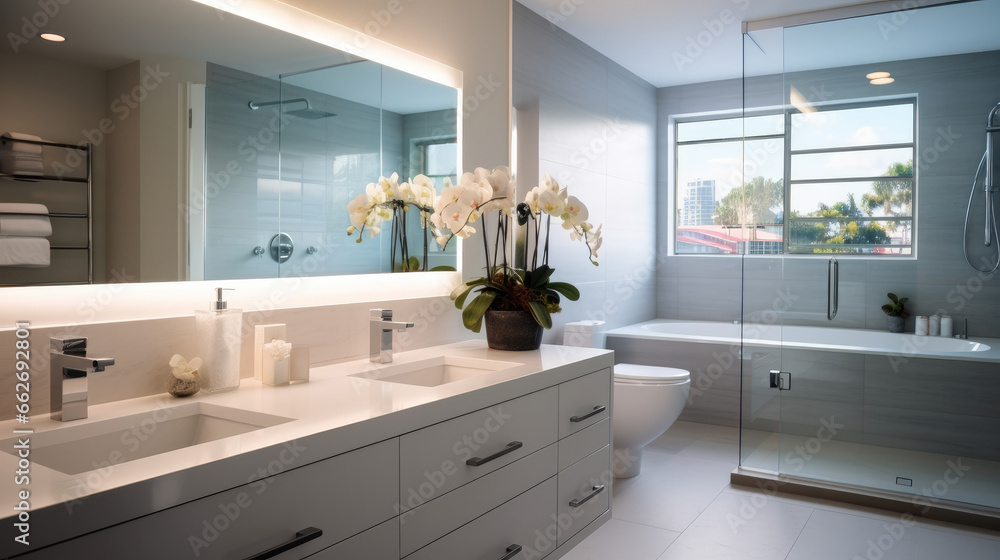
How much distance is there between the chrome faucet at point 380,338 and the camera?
189cm

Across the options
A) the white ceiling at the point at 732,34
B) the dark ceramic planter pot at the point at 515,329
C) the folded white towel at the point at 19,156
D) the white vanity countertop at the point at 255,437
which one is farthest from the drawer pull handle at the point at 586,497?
the white ceiling at the point at 732,34

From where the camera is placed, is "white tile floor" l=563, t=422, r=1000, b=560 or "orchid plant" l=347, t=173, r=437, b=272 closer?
"orchid plant" l=347, t=173, r=437, b=272

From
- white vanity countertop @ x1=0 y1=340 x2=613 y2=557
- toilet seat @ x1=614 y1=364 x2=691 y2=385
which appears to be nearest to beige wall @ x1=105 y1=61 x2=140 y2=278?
white vanity countertop @ x1=0 y1=340 x2=613 y2=557

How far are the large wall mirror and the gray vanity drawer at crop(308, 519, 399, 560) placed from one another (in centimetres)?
75

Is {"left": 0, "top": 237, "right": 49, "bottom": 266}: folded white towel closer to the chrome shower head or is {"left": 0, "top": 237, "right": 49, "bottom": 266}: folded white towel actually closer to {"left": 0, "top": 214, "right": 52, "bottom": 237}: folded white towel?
{"left": 0, "top": 214, "right": 52, "bottom": 237}: folded white towel

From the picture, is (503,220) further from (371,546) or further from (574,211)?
(371,546)

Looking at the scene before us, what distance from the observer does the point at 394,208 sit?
7.06 feet

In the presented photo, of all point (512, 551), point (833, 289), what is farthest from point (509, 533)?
point (833, 289)

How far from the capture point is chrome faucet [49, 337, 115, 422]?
118 cm

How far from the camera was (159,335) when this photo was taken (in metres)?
1.45

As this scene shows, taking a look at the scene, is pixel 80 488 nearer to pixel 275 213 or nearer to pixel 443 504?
pixel 443 504

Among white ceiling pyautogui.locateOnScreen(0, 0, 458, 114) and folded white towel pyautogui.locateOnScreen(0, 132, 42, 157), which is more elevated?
white ceiling pyautogui.locateOnScreen(0, 0, 458, 114)

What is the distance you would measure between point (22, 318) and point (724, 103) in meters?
4.73

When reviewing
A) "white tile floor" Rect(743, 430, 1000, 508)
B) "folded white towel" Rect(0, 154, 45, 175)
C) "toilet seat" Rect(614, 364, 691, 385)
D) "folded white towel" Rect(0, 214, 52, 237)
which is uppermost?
"folded white towel" Rect(0, 154, 45, 175)
